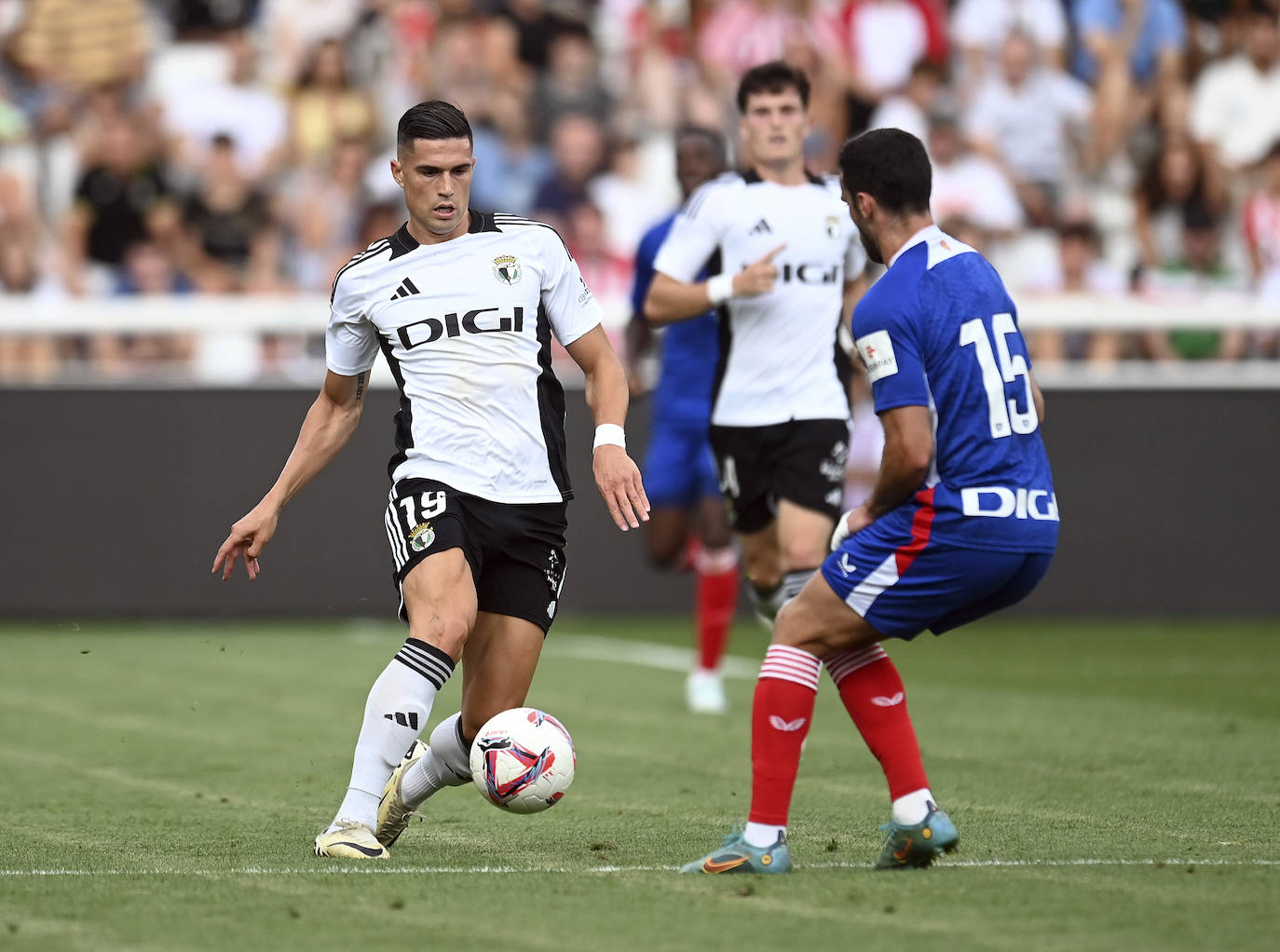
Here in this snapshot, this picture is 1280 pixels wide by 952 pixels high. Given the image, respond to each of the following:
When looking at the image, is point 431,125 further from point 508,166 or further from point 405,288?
point 508,166

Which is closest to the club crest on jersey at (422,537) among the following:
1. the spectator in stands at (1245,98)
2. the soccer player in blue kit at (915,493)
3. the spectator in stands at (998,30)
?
the soccer player in blue kit at (915,493)

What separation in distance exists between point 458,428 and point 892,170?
155 centimetres

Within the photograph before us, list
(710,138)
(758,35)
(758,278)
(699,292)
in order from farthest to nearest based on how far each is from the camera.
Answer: (758,35) < (710,138) < (699,292) < (758,278)

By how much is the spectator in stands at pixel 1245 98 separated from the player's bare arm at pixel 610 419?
12401mm

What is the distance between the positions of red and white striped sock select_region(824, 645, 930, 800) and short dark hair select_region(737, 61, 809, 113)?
138 inches

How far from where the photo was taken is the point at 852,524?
5812 mm

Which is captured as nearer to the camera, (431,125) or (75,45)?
(431,125)

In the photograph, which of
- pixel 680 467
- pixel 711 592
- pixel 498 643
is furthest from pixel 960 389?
pixel 680 467

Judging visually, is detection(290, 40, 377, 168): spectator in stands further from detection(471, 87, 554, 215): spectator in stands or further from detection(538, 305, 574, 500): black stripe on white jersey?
detection(538, 305, 574, 500): black stripe on white jersey

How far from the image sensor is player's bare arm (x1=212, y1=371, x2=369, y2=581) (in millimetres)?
6316

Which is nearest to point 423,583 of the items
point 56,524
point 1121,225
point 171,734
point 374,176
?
point 171,734

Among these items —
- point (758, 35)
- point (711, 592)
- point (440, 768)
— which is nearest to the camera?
point (440, 768)

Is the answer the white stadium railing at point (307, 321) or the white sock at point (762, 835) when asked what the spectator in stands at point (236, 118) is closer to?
the white stadium railing at point (307, 321)

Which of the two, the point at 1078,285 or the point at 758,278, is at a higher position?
the point at 758,278
